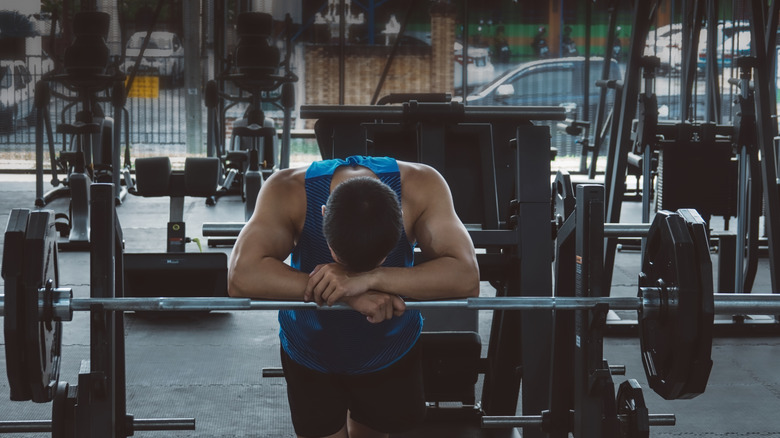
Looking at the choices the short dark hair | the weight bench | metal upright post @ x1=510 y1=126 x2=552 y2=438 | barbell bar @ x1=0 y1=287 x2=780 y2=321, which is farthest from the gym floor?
the short dark hair

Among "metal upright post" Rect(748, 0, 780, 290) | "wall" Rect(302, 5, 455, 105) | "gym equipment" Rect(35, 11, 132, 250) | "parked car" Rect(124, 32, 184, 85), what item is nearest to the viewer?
"metal upright post" Rect(748, 0, 780, 290)

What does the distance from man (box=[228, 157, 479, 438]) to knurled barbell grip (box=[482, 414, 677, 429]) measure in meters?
0.38

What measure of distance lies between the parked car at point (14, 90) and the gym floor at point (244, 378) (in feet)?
17.9

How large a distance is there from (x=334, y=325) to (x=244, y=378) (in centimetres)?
163

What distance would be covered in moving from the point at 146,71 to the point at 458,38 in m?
3.33

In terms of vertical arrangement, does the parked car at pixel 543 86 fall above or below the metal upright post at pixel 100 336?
above

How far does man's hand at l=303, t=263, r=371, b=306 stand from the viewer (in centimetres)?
164

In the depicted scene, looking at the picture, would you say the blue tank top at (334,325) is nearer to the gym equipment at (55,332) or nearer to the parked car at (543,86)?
the gym equipment at (55,332)

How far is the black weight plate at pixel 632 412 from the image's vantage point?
1.88m

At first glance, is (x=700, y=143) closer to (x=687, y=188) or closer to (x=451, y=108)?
(x=687, y=188)

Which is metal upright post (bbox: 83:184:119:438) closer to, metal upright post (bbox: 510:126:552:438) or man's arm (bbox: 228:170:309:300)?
man's arm (bbox: 228:170:309:300)

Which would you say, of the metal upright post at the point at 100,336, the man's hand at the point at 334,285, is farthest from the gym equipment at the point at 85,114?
the man's hand at the point at 334,285

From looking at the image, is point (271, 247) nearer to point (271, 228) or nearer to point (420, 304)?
point (271, 228)

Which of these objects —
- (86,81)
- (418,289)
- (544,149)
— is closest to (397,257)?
(418,289)
